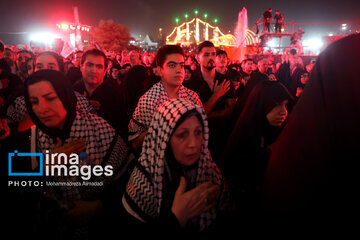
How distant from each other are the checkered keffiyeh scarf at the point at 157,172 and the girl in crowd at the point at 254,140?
51cm

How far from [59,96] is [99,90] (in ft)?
6.07

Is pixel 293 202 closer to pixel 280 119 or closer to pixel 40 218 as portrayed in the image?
pixel 280 119

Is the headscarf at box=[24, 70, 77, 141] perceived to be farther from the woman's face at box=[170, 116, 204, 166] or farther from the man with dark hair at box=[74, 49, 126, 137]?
the man with dark hair at box=[74, 49, 126, 137]

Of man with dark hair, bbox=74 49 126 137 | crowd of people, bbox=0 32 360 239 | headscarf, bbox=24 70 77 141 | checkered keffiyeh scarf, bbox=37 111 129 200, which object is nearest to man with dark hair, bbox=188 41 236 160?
crowd of people, bbox=0 32 360 239

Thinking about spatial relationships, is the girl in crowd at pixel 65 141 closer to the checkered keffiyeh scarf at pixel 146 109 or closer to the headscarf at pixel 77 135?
the headscarf at pixel 77 135

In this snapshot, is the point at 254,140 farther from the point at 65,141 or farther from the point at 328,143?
the point at 65,141

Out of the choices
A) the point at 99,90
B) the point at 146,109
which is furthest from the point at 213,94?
the point at 99,90

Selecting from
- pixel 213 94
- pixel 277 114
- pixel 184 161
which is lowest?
pixel 184 161

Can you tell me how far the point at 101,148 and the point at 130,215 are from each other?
90cm

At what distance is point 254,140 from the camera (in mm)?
2199

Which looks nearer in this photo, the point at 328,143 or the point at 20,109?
the point at 328,143

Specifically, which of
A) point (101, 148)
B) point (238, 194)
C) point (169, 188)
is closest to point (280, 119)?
point (238, 194)

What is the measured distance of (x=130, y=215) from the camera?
1597 mm

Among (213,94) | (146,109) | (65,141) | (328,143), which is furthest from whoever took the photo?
(213,94)
